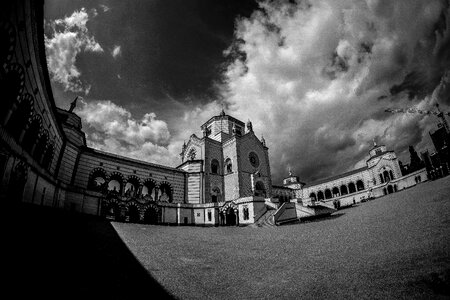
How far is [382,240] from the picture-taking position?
8.78 m

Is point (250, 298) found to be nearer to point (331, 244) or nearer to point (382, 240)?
point (331, 244)

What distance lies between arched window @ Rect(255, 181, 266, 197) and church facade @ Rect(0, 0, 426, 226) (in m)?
0.20

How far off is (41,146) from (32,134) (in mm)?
2334

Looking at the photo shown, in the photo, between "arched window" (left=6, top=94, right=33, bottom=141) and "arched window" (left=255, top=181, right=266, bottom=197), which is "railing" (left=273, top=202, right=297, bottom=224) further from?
"arched window" (left=6, top=94, right=33, bottom=141)

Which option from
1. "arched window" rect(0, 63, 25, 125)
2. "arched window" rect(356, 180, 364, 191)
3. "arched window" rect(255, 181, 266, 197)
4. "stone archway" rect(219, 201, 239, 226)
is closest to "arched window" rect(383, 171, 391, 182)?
"arched window" rect(356, 180, 364, 191)

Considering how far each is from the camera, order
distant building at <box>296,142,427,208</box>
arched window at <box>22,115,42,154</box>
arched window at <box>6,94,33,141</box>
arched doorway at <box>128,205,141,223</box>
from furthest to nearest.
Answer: distant building at <box>296,142,427,208</box> → arched doorway at <box>128,205,141,223</box> → arched window at <box>22,115,42,154</box> → arched window at <box>6,94,33,141</box>

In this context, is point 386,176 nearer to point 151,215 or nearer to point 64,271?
point 151,215

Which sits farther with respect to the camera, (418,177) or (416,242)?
(418,177)

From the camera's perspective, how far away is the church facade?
10008mm

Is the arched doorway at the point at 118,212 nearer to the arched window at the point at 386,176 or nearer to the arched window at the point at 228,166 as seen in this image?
the arched window at the point at 228,166

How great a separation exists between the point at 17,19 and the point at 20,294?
1021 centimetres

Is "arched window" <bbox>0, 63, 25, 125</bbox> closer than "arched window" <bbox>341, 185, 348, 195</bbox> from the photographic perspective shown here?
Yes

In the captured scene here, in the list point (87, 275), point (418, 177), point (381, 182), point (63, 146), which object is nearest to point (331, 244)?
point (87, 275)

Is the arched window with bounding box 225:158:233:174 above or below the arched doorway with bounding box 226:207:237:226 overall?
above
